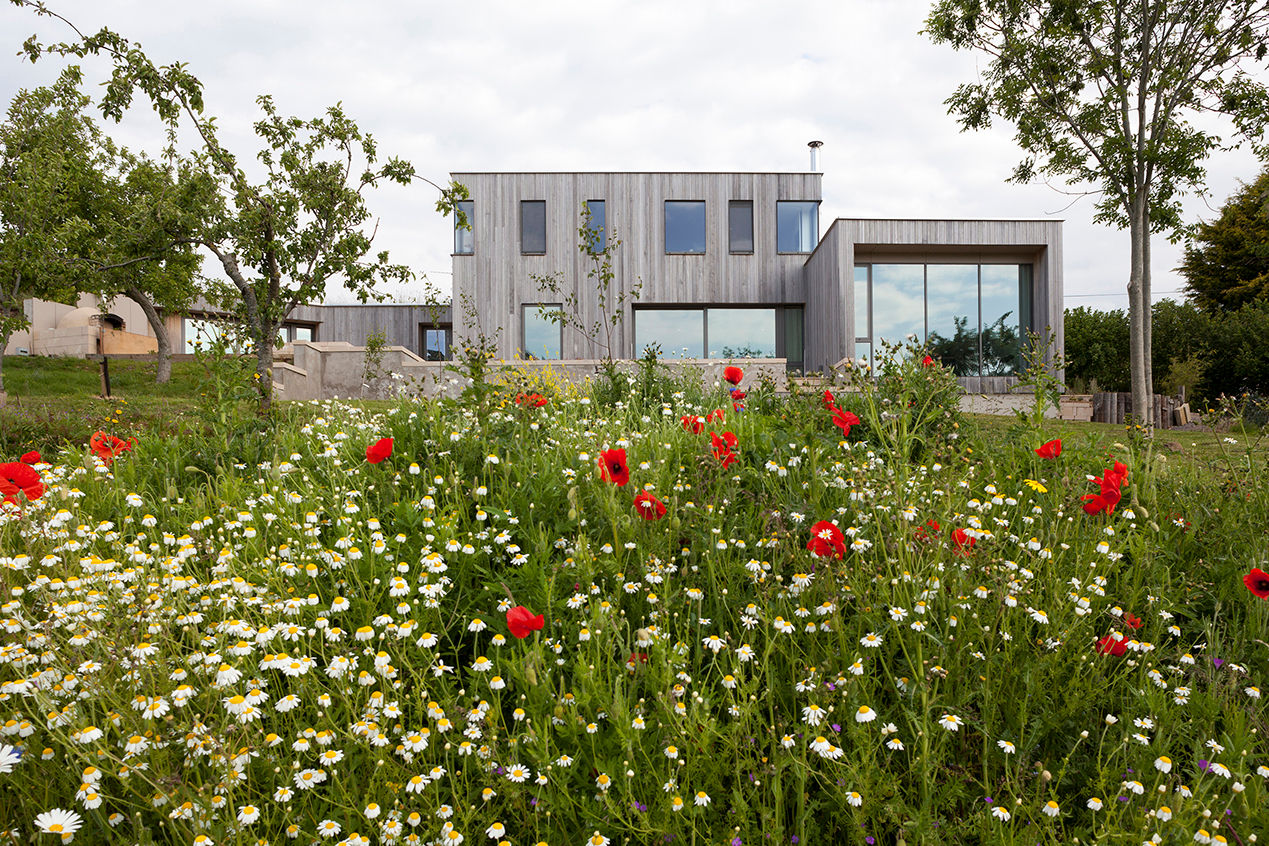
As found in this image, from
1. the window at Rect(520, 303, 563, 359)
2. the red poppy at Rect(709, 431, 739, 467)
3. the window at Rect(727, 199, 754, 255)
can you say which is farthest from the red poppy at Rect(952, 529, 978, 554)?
the window at Rect(727, 199, 754, 255)

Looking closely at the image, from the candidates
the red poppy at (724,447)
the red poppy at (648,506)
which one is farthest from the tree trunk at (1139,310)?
the red poppy at (648,506)

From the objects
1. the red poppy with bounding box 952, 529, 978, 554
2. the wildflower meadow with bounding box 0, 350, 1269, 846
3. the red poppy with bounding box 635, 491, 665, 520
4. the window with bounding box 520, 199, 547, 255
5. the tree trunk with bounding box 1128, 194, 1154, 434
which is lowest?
the wildflower meadow with bounding box 0, 350, 1269, 846

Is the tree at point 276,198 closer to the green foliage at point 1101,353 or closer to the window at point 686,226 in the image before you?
the window at point 686,226

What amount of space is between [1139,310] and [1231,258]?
24043 mm

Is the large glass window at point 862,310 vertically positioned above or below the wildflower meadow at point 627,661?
above

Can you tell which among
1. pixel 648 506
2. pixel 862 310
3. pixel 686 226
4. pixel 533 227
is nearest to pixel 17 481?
pixel 648 506

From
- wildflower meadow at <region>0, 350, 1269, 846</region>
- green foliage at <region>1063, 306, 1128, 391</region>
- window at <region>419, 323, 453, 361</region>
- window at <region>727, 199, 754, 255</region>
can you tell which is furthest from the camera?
window at <region>419, 323, 453, 361</region>

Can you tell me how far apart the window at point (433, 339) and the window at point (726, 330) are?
11562 mm

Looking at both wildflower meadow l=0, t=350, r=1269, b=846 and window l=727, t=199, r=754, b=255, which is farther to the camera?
window l=727, t=199, r=754, b=255

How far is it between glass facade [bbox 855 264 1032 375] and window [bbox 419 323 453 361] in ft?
61.2

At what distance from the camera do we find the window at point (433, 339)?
30078 millimetres

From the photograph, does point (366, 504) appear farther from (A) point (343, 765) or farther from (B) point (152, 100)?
(B) point (152, 100)

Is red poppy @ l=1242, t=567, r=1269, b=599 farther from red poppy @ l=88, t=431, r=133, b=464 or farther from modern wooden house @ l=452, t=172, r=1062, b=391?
modern wooden house @ l=452, t=172, r=1062, b=391

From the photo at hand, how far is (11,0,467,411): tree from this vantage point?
300 inches
